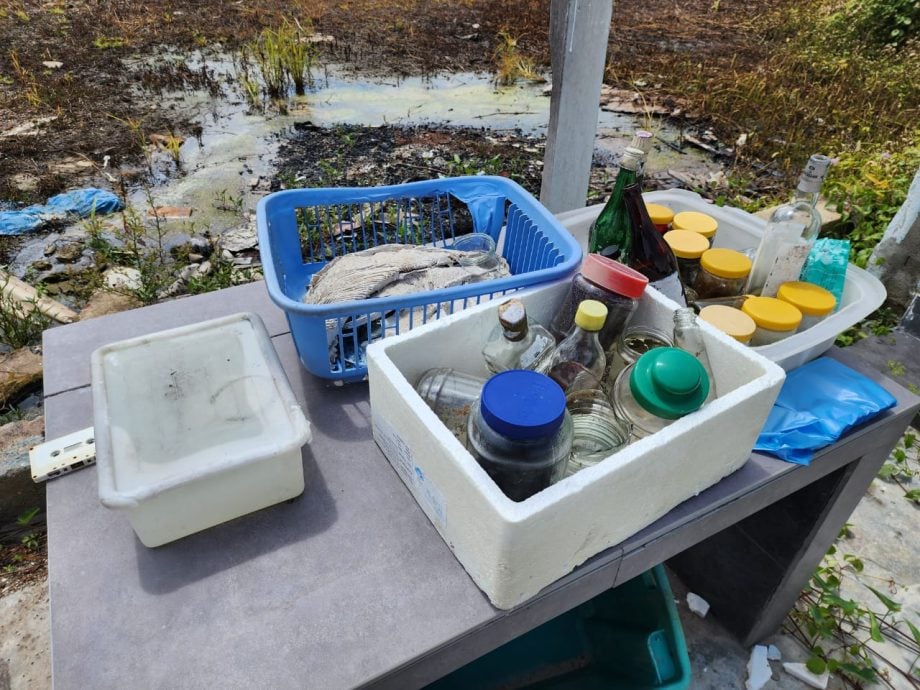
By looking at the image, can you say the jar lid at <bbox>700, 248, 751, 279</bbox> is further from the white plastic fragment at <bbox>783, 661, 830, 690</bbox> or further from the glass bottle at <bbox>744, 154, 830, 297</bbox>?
the white plastic fragment at <bbox>783, 661, 830, 690</bbox>

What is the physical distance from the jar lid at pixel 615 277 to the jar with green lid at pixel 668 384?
17 centimetres

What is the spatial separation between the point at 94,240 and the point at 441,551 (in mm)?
2882

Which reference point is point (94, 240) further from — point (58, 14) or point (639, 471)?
point (58, 14)

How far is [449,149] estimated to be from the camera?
4.07m

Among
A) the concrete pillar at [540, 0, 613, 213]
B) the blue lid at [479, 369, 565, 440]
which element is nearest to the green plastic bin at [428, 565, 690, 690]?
the blue lid at [479, 369, 565, 440]

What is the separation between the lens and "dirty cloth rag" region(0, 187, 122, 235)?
3175mm

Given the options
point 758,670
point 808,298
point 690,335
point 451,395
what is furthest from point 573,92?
point 758,670

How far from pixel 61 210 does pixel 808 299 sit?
3670 mm

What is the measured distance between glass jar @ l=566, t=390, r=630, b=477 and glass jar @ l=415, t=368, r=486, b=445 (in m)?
0.16

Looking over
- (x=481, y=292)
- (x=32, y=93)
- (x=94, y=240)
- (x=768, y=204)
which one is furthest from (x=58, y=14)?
(x=481, y=292)

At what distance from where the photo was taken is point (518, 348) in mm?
944

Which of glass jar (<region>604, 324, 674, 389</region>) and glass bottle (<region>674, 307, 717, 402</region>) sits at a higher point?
glass bottle (<region>674, 307, 717, 402</region>)

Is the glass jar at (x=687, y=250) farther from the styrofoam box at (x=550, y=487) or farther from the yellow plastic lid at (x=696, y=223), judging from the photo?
the styrofoam box at (x=550, y=487)

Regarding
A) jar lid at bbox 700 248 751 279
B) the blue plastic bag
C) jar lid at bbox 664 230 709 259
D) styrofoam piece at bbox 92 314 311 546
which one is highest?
jar lid at bbox 664 230 709 259
